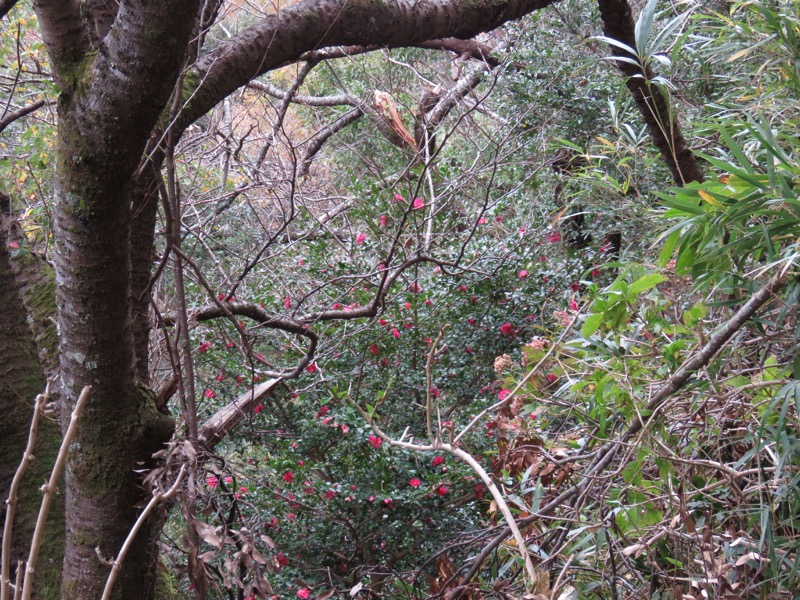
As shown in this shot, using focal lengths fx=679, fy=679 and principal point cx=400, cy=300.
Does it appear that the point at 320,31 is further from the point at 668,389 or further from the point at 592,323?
the point at 668,389

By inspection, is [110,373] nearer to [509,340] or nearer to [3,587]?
[3,587]

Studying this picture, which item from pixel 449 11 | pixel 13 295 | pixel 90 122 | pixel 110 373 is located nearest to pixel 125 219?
pixel 90 122

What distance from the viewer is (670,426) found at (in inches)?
55.5

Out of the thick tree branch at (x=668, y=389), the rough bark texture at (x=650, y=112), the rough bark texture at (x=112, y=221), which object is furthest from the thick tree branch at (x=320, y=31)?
the thick tree branch at (x=668, y=389)

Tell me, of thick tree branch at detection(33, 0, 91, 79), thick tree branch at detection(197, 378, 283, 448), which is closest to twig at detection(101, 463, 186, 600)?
thick tree branch at detection(33, 0, 91, 79)

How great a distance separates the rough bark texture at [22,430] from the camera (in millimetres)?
1496

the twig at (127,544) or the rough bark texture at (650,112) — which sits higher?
the rough bark texture at (650,112)

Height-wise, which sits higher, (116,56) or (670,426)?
(116,56)

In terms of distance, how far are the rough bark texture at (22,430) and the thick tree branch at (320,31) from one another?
593 mm

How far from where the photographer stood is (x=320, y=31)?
6.15 feet

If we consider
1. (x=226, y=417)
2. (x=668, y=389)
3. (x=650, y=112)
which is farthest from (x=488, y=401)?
(x=668, y=389)

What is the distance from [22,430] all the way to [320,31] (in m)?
1.26

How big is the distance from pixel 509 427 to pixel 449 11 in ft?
4.30

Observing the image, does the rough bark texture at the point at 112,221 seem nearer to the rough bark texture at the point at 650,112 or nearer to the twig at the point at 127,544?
the twig at the point at 127,544
